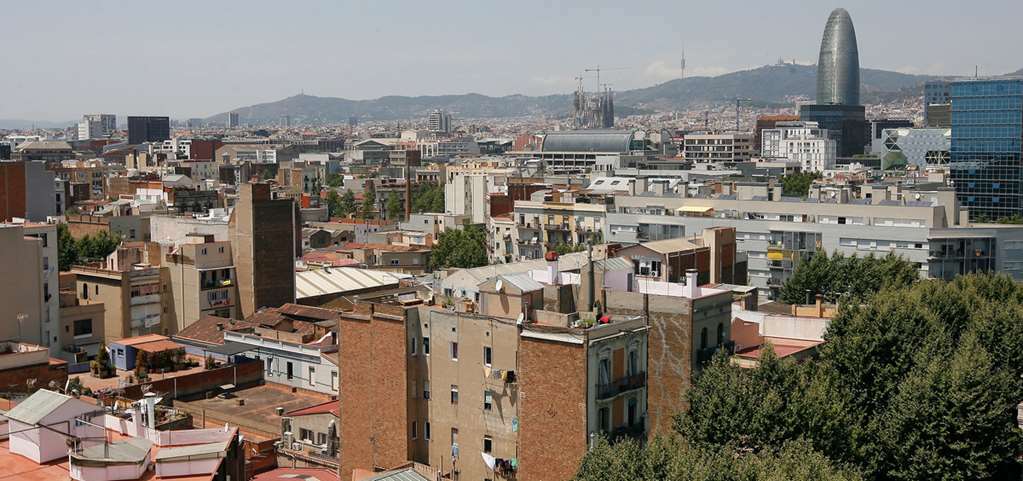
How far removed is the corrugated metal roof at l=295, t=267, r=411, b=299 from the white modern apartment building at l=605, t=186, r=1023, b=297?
1840cm

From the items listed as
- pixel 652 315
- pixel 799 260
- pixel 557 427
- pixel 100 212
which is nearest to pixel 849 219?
pixel 799 260

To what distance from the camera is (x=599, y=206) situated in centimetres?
7806

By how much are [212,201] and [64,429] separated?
255 ft

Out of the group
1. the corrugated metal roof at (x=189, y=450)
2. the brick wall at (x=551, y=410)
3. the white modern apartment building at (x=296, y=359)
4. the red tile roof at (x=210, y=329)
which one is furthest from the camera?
the red tile roof at (x=210, y=329)

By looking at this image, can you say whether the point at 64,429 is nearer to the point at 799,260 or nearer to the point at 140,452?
the point at 140,452

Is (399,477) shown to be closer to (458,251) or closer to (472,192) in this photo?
(458,251)

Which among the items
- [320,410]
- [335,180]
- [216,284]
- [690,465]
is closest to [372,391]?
[320,410]

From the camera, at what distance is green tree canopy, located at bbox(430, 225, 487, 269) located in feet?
259

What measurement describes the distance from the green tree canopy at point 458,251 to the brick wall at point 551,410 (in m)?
48.9

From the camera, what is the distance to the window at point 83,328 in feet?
161

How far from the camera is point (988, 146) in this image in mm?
107188

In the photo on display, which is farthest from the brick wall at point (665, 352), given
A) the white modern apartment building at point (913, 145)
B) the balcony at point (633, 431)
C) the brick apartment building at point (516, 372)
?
the white modern apartment building at point (913, 145)

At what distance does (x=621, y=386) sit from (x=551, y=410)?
1.97m

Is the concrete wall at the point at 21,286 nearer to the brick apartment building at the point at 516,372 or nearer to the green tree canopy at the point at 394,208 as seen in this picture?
the brick apartment building at the point at 516,372
